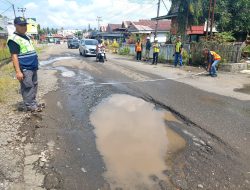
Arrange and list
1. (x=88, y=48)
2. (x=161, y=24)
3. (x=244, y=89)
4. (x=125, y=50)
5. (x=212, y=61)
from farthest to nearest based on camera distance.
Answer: (x=161, y=24) → (x=125, y=50) → (x=88, y=48) → (x=212, y=61) → (x=244, y=89)

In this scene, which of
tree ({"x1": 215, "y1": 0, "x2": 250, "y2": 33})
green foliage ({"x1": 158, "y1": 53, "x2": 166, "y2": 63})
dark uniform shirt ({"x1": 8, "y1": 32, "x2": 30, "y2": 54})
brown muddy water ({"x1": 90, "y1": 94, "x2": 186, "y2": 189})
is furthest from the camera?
tree ({"x1": 215, "y1": 0, "x2": 250, "y2": 33})

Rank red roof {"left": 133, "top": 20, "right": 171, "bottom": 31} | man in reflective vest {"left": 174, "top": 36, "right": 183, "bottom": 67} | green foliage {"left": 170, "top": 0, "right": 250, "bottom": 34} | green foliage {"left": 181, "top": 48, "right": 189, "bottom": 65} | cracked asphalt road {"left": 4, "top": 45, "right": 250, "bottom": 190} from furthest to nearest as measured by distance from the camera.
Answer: red roof {"left": 133, "top": 20, "right": 171, "bottom": 31} < green foliage {"left": 170, "top": 0, "right": 250, "bottom": 34} < green foliage {"left": 181, "top": 48, "right": 189, "bottom": 65} < man in reflective vest {"left": 174, "top": 36, "right": 183, "bottom": 67} < cracked asphalt road {"left": 4, "top": 45, "right": 250, "bottom": 190}

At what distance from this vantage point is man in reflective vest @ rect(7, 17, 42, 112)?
5.37 meters

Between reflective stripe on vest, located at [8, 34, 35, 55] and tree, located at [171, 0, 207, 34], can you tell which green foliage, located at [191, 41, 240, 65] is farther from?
reflective stripe on vest, located at [8, 34, 35, 55]

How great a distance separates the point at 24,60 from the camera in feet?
18.2

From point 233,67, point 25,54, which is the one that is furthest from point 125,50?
point 25,54

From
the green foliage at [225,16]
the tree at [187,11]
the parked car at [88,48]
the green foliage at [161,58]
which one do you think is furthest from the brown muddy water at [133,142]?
the parked car at [88,48]

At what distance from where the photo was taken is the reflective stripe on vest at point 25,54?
541 cm

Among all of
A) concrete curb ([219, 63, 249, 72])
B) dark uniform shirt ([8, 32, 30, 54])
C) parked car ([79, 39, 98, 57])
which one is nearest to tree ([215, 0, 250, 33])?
concrete curb ([219, 63, 249, 72])

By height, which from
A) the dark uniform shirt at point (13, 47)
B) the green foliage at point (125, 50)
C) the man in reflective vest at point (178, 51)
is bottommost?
the green foliage at point (125, 50)

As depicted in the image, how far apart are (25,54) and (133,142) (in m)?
2.84

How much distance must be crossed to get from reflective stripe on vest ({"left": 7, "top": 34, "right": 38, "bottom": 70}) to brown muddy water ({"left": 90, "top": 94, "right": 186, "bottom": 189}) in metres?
1.66

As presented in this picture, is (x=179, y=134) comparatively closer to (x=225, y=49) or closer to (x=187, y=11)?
(x=225, y=49)

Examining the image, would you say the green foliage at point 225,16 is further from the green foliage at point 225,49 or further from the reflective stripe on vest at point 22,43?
the reflective stripe on vest at point 22,43
